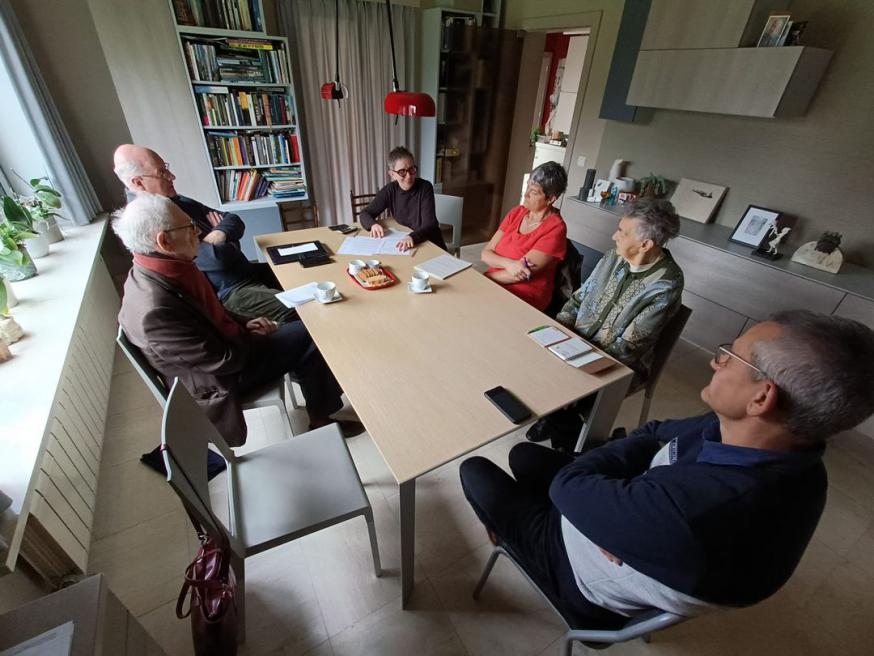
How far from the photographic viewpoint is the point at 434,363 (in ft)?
4.65

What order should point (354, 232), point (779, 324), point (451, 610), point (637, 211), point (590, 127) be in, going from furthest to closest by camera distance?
point (590, 127) < point (354, 232) < point (637, 211) < point (451, 610) < point (779, 324)

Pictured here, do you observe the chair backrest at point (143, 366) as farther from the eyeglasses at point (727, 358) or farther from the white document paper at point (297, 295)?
the eyeglasses at point (727, 358)

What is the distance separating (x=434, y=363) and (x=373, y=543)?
26.4 inches

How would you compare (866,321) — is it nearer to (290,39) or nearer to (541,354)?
(541,354)

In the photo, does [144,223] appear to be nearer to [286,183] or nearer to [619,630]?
[619,630]

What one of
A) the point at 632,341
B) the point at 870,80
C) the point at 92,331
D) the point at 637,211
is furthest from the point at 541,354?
the point at 870,80

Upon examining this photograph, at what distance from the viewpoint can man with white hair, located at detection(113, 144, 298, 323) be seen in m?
2.03

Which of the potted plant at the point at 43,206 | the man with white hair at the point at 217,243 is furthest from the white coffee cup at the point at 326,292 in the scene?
the potted plant at the point at 43,206

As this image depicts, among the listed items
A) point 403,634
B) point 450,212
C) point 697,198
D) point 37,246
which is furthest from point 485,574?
point 697,198

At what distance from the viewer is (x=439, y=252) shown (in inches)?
93.7

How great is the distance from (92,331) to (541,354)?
2351 mm

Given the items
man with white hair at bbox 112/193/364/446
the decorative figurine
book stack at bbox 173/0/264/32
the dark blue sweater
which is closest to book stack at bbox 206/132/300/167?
book stack at bbox 173/0/264/32

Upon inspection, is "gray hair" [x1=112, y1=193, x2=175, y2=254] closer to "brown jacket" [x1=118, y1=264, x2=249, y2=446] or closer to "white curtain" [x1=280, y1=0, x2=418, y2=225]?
"brown jacket" [x1=118, y1=264, x2=249, y2=446]

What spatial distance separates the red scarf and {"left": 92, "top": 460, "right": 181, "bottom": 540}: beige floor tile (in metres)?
0.83
